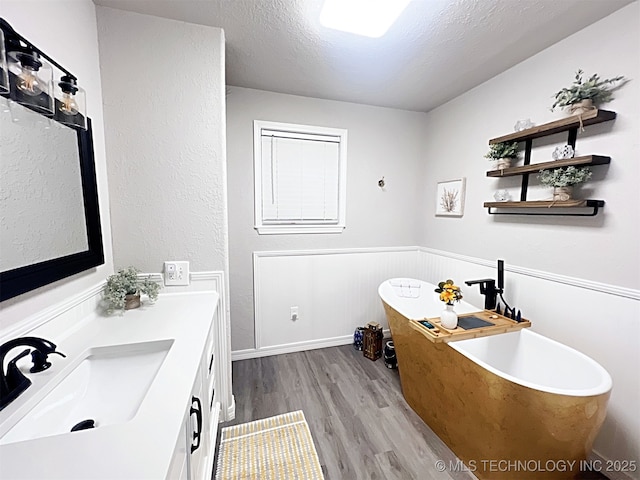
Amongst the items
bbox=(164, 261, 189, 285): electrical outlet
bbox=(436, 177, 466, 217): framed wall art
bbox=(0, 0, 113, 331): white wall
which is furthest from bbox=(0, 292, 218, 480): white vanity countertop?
bbox=(436, 177, 466, 217): framed wall art

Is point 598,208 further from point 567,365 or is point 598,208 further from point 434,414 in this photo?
point 434,414

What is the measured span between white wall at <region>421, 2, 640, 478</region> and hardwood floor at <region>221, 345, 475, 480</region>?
1028 millimetres

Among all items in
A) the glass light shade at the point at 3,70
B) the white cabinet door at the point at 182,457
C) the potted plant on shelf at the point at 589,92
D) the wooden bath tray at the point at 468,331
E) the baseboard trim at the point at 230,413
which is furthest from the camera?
the baseboard trim at the point at 230,413

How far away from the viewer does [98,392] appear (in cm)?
100

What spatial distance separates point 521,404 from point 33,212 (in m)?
2.13

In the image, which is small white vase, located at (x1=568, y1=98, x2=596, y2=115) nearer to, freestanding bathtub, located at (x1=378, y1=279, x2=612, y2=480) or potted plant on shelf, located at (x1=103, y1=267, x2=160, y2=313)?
freestanding bathtub, located at (x1=378, y1=279, x2=612, y2=480)

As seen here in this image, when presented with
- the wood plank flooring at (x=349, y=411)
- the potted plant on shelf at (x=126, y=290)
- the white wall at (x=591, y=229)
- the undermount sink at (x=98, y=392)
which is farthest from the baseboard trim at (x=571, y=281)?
the potted plant on shelf at (x=126, y=290)

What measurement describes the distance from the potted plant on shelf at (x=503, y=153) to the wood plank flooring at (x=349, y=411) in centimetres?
196

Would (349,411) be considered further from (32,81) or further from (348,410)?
(32,81)

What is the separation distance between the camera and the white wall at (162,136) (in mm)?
1509

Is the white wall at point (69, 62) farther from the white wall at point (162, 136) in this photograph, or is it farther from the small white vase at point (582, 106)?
the small white vase at point (582, 106)

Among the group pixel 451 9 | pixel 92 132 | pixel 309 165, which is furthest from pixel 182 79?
pixel 451 9

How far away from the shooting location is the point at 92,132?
1378 mm

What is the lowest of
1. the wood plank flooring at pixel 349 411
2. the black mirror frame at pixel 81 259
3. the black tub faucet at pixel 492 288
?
the wood plank flooring at pixel 349 411
